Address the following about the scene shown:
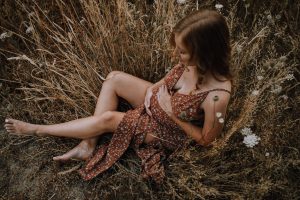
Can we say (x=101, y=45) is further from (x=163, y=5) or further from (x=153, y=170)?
(x=153, y=170)

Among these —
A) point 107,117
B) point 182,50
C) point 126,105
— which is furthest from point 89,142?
point 182,50

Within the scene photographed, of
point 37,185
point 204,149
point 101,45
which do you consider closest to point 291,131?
point 204,149

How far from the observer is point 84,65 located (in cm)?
300

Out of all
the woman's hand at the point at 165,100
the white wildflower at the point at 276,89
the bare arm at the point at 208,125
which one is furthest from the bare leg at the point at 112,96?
the white wildflower at the point at 276,89

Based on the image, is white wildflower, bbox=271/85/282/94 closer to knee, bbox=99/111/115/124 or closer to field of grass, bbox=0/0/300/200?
field of grass, bbox=0/0/300/200

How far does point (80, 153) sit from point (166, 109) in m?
0.57

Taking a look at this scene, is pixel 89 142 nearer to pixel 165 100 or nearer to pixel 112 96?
pixel 112 96

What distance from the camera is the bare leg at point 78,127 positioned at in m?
2.53

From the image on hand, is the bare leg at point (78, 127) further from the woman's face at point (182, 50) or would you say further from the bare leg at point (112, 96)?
the woman's face at point (182, 50)

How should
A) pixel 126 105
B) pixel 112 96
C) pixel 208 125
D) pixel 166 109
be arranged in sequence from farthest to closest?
pixel 126 105
pixel 112 96
pixel 166 109
pixel 208 125

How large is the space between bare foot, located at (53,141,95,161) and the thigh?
354mm

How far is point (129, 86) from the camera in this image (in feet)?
8.82

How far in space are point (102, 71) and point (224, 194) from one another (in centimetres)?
111

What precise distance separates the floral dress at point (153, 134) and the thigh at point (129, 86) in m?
0.10
